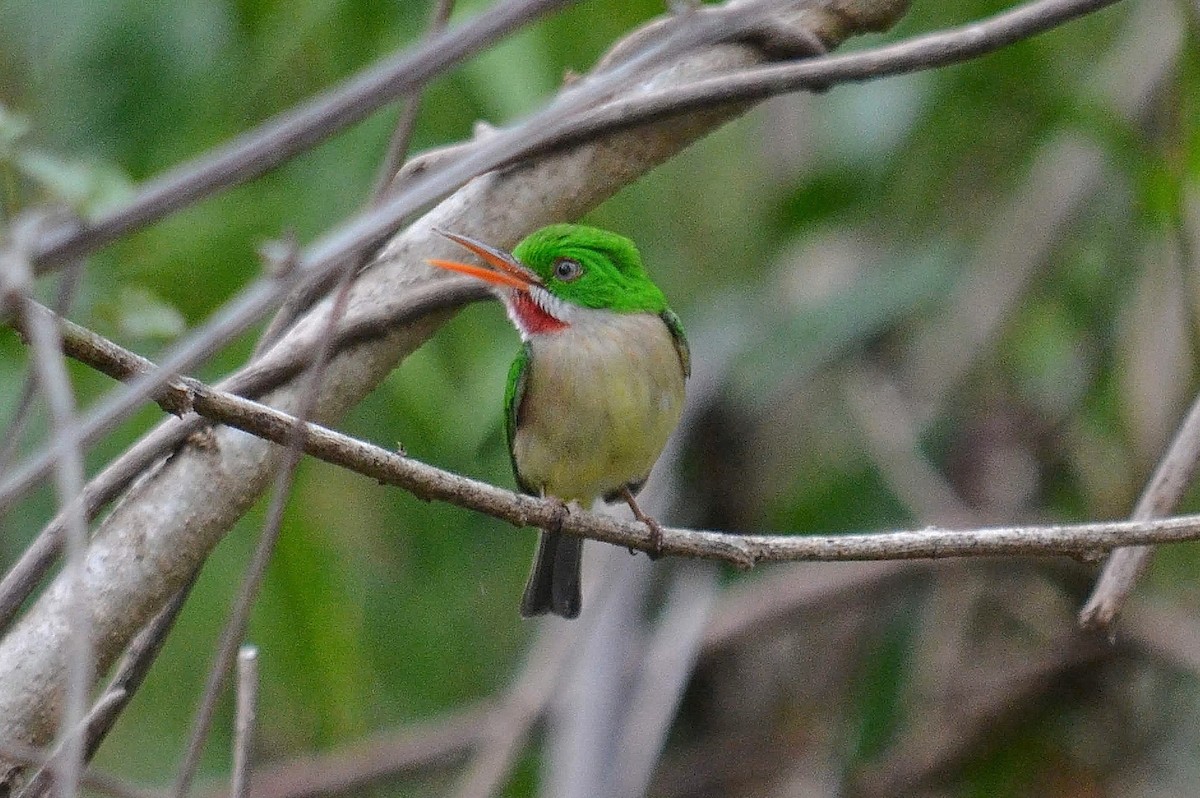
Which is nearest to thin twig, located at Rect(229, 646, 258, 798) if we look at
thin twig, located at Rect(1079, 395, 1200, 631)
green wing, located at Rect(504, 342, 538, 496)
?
thin twig, located at Rect(1079, 395, 1200, 631)

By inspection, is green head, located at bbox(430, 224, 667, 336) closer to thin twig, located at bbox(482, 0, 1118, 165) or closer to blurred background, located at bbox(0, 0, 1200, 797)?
blurred background, located at bbox(0, 0, 1200, 797)

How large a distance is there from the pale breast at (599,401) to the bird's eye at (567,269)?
0.33ft

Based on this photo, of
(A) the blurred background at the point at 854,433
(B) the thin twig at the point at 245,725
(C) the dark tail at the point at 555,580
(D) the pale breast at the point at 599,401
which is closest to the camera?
(B) the thin twig at the point at 245,725

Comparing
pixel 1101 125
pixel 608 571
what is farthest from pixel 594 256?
pixel 1101 125

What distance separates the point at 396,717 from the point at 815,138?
9.65ft

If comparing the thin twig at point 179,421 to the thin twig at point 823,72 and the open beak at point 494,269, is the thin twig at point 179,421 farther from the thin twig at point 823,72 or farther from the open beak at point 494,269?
the thin twig at point 823,72

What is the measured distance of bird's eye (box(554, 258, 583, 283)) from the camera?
372 centimetres

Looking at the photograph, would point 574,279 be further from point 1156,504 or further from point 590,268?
point 1156,504

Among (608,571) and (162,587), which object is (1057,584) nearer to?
(608,571)

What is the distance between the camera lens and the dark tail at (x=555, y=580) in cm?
383

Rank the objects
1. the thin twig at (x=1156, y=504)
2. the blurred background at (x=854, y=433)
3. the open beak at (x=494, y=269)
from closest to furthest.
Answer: the thin twig at (x=1156, y=504)
the open beak at (x=494, y=269)
the blurred background at (x=854, y=433)

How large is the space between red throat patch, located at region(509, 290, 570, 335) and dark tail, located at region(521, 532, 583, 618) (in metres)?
0.54

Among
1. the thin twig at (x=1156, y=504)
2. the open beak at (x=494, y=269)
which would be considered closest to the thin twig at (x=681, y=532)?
the thin twig at (x=1156, y=504)

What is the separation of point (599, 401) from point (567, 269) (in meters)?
0.39
